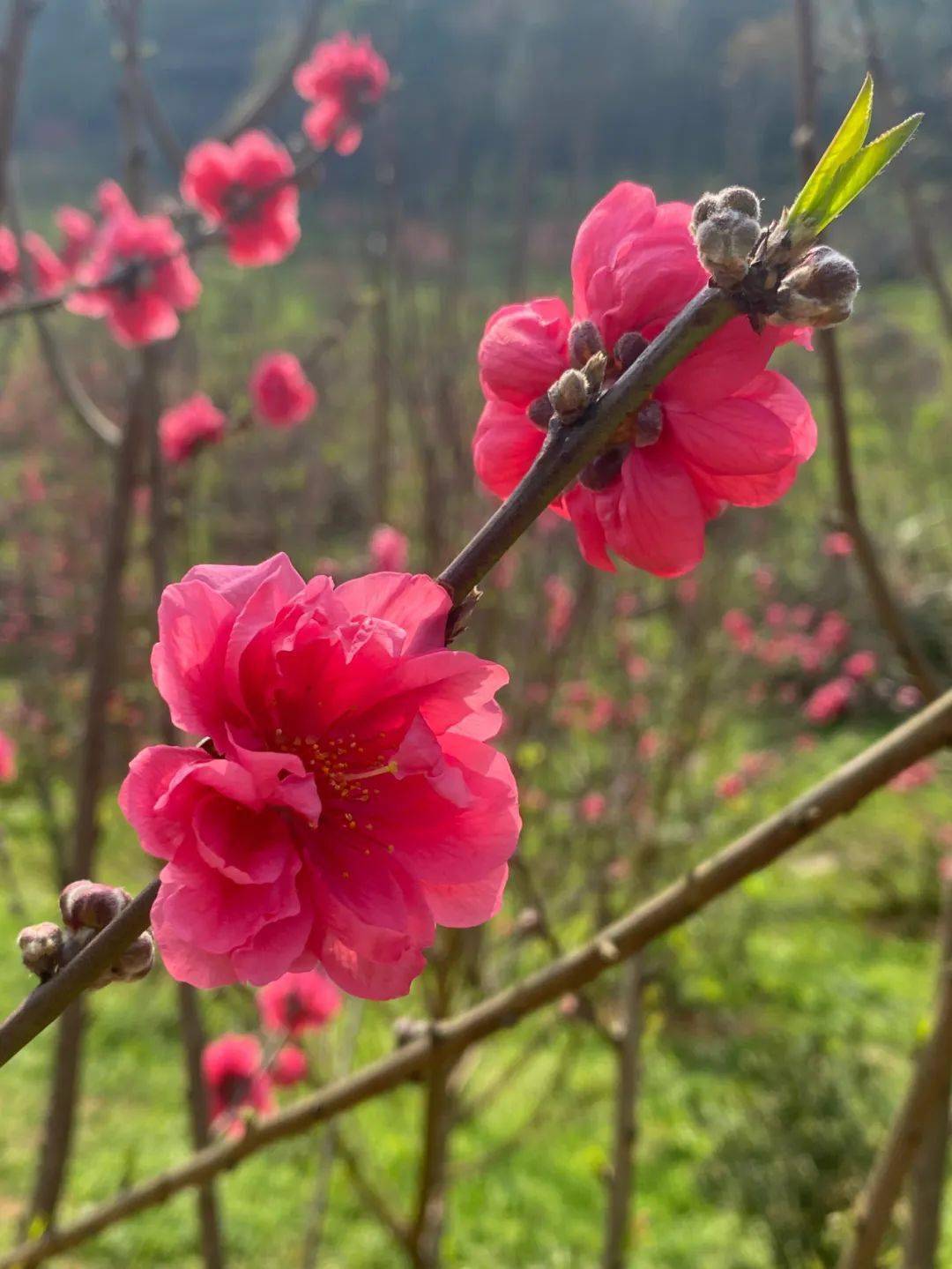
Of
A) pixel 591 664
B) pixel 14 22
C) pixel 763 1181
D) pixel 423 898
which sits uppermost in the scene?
pixel 14 22

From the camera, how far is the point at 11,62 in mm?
1902

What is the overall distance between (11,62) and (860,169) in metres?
1.90

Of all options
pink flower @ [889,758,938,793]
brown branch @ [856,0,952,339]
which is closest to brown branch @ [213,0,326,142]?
brown branch @ [856,0,952,339]

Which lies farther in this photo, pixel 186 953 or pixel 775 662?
pixel 775 662

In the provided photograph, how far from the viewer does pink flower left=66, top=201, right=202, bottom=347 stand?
6.71 feet

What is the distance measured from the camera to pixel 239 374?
6512mm

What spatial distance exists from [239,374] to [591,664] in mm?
2971

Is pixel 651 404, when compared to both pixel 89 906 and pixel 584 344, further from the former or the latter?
pixel 89 906

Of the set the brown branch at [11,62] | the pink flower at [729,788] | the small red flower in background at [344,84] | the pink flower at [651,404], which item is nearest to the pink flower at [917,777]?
the pink flower at [729,788]

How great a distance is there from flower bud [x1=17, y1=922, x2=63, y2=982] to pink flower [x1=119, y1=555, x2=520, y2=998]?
0.09m

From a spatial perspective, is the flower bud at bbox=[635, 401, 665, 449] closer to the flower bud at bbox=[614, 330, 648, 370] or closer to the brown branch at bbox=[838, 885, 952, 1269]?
the flower bud at bbox=[614, 330, 648, 370]

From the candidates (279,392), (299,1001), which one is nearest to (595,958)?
(299,1001)

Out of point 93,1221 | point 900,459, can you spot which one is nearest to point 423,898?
point 93,1221

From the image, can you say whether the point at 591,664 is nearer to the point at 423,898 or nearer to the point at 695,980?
the point at 695,980
